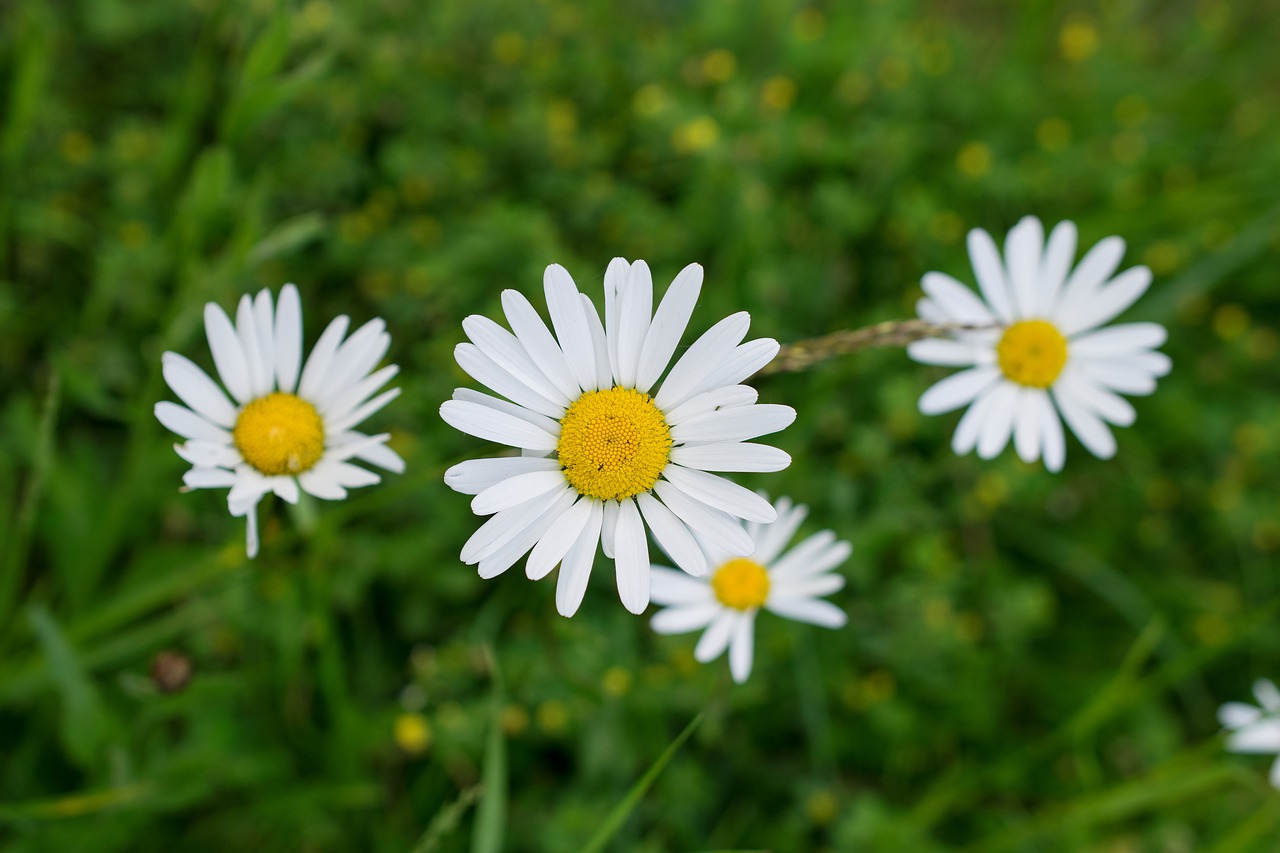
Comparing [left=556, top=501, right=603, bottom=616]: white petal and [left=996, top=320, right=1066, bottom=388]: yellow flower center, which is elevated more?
[left=996, top=320, right=1066, bottom=388]: yellow flower center

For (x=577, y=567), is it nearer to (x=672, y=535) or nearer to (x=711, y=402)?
(x=672, y=535)

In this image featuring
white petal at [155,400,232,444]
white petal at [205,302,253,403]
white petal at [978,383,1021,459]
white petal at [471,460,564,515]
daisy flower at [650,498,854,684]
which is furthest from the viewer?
daisy flower at [650,498,854,684]

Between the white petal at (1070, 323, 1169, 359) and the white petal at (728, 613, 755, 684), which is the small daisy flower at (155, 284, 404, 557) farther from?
the white petal at (1070, 323, 1169, 359)

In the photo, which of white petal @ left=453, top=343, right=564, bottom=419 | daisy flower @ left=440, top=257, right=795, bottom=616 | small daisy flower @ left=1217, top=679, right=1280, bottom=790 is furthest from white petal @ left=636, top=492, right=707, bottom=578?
small daisy flower @ left=1217, top=679, right=1280, bottom=790

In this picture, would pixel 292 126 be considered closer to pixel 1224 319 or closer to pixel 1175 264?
pixel 1175 264


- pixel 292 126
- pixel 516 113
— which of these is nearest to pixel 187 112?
pixel 292 126

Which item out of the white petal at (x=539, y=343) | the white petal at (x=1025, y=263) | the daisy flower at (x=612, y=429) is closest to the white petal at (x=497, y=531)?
the daisy flower at (x=612, y=429)

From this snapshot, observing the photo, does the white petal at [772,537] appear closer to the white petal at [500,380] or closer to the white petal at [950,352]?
the white petal at [950,352]
